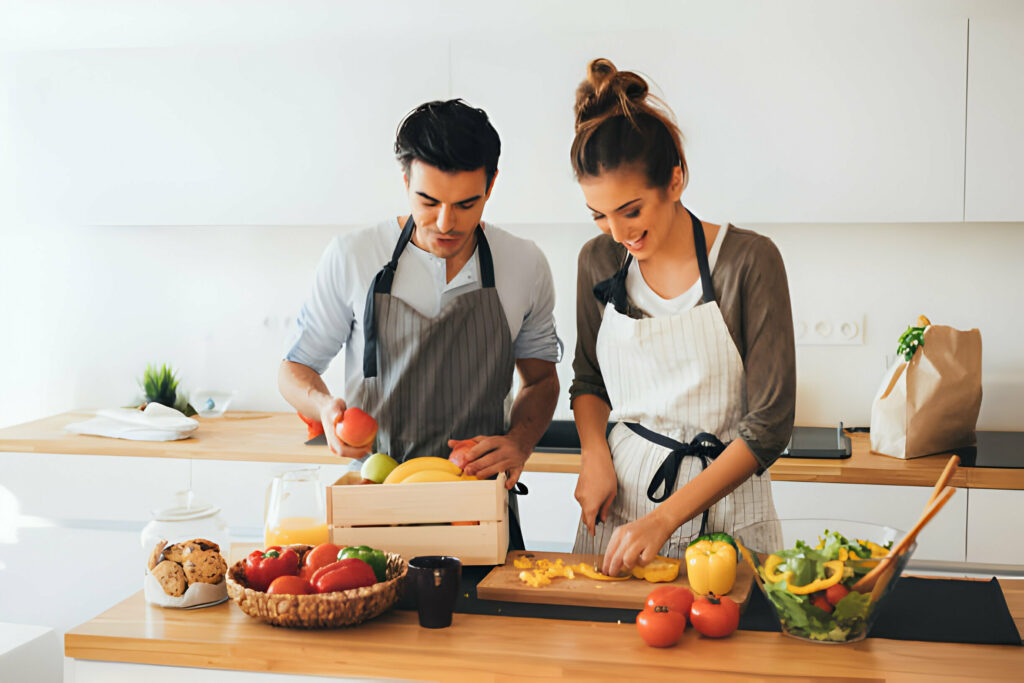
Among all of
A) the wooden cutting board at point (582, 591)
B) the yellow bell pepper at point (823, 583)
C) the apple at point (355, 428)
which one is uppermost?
the apple at point (355, 428)

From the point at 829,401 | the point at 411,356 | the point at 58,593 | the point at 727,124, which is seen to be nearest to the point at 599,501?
the point at 411,356

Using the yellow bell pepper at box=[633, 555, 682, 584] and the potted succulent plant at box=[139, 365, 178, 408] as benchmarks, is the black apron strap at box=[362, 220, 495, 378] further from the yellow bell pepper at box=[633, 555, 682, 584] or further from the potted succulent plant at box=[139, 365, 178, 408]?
the potted succulent plant at box=[139, 365, 178, 408]

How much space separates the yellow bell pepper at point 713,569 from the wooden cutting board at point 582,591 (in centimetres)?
3

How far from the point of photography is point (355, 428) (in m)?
1.65

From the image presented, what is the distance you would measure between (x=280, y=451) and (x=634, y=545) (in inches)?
61.0

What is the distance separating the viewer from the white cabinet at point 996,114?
2.53m

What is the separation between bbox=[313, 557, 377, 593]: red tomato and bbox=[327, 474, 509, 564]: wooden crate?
18cm

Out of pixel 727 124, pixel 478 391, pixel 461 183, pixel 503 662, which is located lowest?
pixel 503 662

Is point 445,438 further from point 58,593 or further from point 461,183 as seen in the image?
point 58,593

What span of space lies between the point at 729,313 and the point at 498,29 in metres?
1.58

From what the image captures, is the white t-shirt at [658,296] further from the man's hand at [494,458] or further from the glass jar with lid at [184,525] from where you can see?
the glass jar with lid at [184,525]

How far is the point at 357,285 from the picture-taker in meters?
1.89

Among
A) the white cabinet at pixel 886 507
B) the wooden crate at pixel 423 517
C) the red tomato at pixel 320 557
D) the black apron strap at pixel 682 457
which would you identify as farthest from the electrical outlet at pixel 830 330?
the red tomato at pixel 320 557

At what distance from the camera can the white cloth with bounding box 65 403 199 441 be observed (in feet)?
9.48
